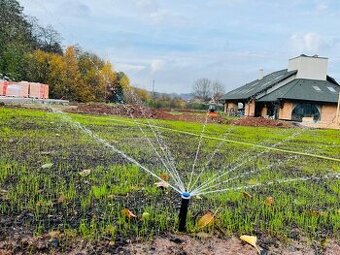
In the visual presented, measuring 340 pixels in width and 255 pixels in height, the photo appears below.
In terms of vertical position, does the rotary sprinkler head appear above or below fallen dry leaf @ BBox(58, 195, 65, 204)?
above

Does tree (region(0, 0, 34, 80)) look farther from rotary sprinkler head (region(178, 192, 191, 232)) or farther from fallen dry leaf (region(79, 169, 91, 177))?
rotary sprinkler head (region(178, 192, 191, 232))

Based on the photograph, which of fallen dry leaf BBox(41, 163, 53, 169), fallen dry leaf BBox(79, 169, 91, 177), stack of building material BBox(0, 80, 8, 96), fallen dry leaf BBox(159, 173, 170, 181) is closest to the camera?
fallen dry leaf BBox(79, 169, 91, 177)

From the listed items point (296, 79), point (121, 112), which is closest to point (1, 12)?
point (121, 112)

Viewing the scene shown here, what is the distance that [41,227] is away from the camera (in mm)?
2752

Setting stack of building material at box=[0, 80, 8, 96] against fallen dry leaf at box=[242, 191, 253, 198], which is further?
stack of building material at box=[0, 80, 8, 96]

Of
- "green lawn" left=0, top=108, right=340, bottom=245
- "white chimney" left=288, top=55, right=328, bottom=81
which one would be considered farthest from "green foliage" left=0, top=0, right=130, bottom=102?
"green lawn" left=0, top=108, right=340, bottom=245

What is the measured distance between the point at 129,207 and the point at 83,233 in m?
0.68

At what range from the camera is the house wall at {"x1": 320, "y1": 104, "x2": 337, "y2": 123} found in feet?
107

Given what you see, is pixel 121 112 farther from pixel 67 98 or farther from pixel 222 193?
pixel 222 193

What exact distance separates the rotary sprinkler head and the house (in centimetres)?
2921

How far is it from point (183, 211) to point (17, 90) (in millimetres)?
31118

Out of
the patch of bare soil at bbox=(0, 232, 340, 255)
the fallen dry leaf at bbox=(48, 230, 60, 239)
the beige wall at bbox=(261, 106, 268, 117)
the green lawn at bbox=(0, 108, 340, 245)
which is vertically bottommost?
the patch of bare soil at bbox=(0, 232, 340, 255)

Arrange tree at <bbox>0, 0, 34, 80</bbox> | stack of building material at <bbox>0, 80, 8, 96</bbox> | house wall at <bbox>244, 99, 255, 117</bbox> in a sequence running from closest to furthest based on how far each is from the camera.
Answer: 1. stack of building material at <bbox>0, 80, 8, 96</bbox>
2. tree at <bbox>0, 0, 34, 80</bbox>
3. house wall at <bbox>244, 99, 255, 117</bbox>

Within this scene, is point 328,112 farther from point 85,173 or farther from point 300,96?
A: point 85,173
